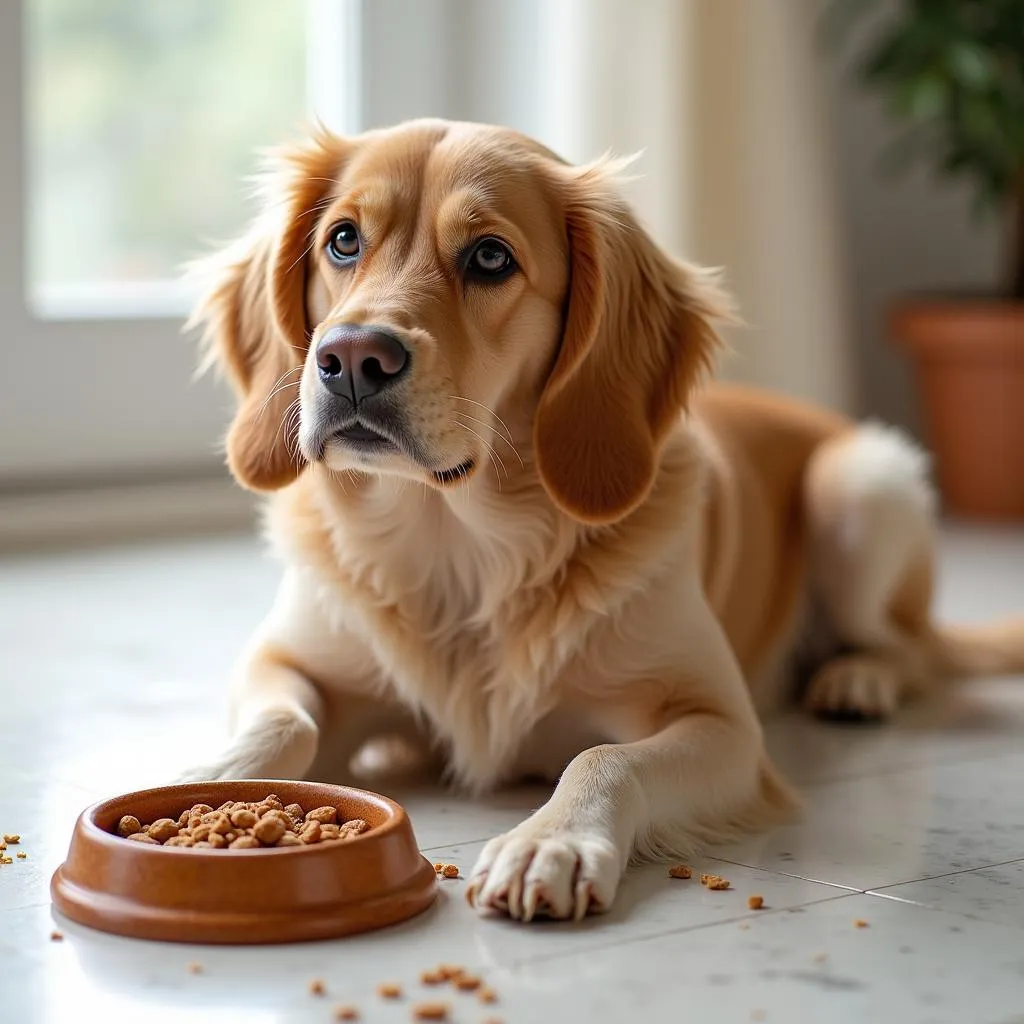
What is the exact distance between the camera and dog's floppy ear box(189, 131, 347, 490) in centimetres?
225

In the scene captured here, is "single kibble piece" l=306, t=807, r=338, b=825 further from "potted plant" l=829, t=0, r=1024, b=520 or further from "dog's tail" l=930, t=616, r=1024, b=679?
"potted plant" l=829, t=0, r=1024, b=520

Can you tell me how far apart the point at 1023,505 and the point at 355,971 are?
3.98m

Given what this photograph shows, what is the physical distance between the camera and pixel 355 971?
151cm

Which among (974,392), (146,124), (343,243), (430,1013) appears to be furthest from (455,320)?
(974,392)

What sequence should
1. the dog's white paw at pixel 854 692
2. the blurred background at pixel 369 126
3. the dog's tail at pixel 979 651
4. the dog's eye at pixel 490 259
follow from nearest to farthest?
the dog's eye at pixel 490 259 → the dog's white paw at pixel 854 692 → the dog's tail at pixel 979 651 → the blurred background at pixel 369 126

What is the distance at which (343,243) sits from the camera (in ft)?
7.04

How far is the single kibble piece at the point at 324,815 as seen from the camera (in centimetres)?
175

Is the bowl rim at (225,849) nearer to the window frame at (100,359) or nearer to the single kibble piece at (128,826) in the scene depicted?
the single kibble piece at (128,826)

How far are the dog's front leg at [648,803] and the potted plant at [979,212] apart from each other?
2.98 meters

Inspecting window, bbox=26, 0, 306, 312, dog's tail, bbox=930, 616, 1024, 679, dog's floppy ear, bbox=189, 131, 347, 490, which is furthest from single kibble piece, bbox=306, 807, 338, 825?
window, bbox=26, 0, 306, 312

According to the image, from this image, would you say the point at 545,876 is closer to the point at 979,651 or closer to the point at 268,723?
the point at 268,723

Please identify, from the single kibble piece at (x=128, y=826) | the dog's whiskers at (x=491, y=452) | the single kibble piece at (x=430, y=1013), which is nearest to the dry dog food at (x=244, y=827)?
the single kibble piece at (x=128, y=826)

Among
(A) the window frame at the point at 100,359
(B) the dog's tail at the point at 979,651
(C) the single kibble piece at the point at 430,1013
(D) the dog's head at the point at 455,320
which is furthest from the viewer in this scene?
(A) the window frame at the point at 100,359

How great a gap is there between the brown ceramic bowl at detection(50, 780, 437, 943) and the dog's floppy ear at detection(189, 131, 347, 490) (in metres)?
0.71
